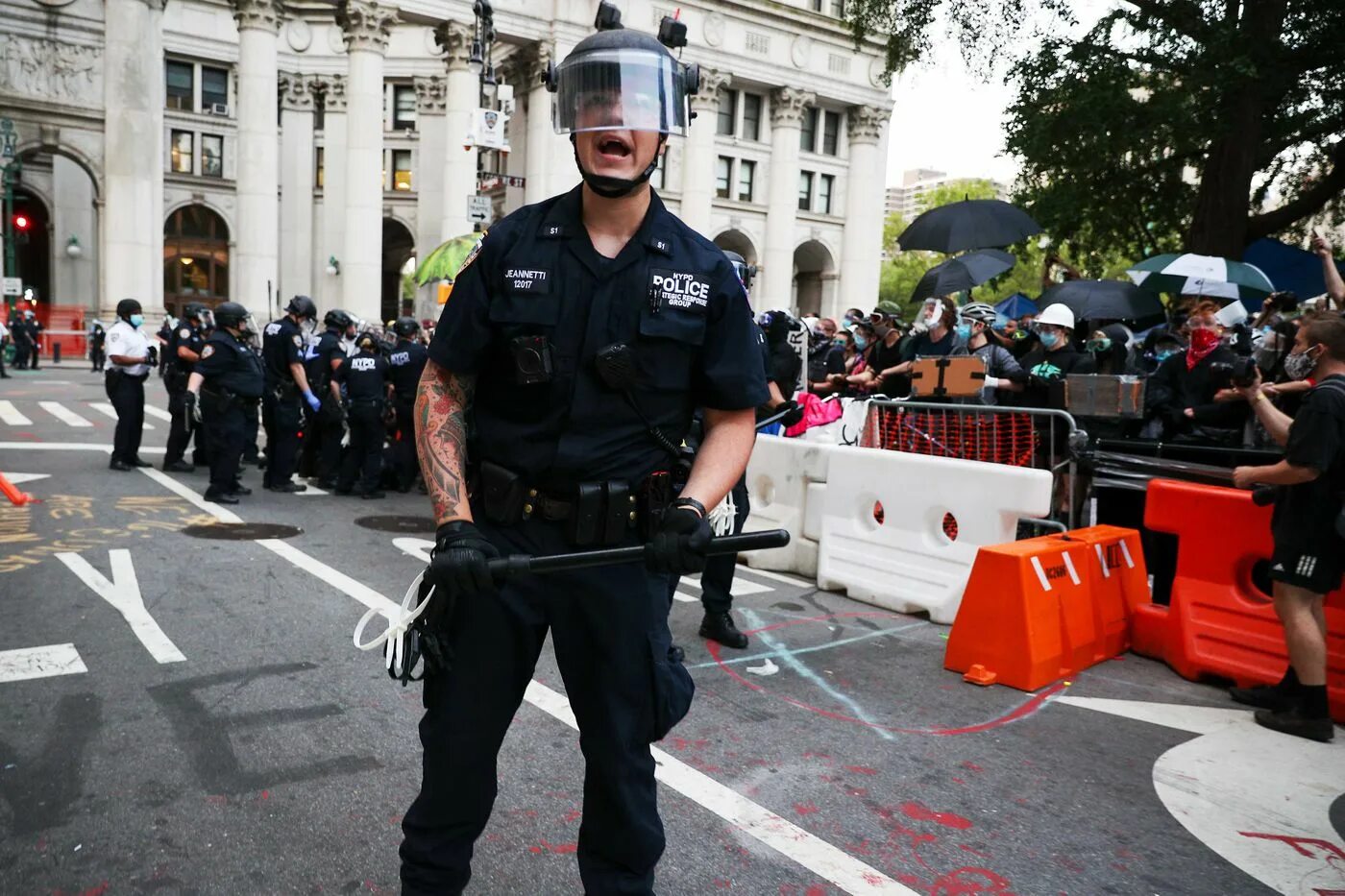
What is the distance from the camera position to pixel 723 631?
5.85 m

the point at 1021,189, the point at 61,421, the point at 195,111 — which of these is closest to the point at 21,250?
the point at 195,111

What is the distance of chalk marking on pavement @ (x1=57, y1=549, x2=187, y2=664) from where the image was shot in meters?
5.29

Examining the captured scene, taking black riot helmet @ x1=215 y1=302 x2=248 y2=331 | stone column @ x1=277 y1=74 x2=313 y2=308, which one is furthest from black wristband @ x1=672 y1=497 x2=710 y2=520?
stone column @ x1=277 y1=74 x2=313 y2=308

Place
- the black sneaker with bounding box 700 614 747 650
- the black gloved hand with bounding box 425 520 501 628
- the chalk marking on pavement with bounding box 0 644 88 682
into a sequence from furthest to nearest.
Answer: the black sneaker with bounding box 700 614 747 650
the chalk marking on pavement with bounding box 0 644 88 682
the black gloved hand with bounding box 425 520 501 628

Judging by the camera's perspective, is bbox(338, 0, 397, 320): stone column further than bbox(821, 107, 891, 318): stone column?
No

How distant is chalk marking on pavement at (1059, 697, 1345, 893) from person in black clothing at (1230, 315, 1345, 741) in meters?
0.18

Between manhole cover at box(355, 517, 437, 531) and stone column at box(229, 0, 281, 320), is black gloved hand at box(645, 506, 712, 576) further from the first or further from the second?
stone column at box(229, 0, 281, 320)

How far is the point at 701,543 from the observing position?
2324 mm

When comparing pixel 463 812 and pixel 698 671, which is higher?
pixel 463 812

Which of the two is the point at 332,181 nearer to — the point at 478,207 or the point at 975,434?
the point at 478,207

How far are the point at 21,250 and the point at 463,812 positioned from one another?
177ft

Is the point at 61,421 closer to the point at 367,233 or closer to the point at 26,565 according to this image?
the point at 26,565

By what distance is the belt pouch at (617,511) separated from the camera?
8.02 ft

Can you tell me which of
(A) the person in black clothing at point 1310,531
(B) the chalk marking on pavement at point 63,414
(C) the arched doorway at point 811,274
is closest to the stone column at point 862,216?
(C) the arched doorway at point 811,274
